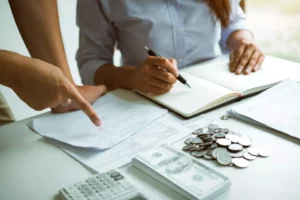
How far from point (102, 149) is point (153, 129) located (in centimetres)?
12

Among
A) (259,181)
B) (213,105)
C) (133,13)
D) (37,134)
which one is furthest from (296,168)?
(133,13)

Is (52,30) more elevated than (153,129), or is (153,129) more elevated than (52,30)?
(52,30)

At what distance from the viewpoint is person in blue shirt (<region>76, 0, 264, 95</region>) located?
38.5 inches

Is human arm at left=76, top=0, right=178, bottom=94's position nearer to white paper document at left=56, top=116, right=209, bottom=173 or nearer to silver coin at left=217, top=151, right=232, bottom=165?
white paper document at left=56, top=116, right=209, bottom=173

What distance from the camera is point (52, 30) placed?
866mm

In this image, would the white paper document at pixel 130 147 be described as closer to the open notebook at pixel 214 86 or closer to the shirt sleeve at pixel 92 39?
the open notebook at pixel 214 86

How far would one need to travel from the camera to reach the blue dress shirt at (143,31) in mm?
991

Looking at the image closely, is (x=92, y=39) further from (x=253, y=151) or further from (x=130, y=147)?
(x=253, y=151)

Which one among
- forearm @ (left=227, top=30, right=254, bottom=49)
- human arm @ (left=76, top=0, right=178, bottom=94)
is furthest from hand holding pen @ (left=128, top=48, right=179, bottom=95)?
forearm @ (left=227, top=30, right=254, bottom=49)

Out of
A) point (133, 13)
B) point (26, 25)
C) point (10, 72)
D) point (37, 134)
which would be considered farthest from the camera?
point (133, 13)

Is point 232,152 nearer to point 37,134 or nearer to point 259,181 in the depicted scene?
point 259,181

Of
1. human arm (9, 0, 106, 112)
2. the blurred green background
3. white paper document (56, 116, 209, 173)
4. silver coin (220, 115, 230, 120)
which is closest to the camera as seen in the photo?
white paper document (56, 116, 209, 173)

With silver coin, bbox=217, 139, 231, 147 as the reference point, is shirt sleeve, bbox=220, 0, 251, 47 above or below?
above

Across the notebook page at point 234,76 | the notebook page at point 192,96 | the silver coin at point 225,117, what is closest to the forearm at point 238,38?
the notebook page at point 234,76
